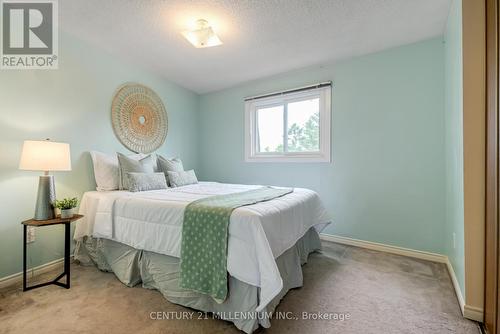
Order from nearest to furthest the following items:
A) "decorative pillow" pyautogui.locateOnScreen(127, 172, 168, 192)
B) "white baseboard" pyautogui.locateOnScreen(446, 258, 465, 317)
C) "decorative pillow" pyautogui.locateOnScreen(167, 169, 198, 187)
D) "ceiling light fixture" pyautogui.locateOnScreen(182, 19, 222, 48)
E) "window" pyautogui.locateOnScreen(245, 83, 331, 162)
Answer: "white baseboard" pyautogui.locateOnScreen(446, 258, 465, 317) → "ceiling light fixture" pyautogui.locateOnScreen(182, 19, 222, 48) → "decorative pillow" pyautogui.locateOnScreen(127, 172, 168, 192) → "decorative pillow" pyautogui.locateOnScreen(167, 169, 198, 187) → "window" pyautogui.locateOnScreen(245, 83, 331, 162)

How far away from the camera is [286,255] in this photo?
1812mm

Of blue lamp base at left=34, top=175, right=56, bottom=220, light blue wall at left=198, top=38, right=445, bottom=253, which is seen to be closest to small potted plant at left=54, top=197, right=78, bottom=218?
blue lamp base at left=34, top=175, right=56, bottom=220

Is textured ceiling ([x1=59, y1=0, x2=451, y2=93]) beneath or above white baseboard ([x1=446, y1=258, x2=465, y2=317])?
above

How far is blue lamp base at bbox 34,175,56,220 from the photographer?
1.91 metres

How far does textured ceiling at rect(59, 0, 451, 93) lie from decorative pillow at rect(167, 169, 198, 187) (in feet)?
4.88

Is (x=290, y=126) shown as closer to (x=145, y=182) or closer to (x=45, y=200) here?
(x=145, y=182)

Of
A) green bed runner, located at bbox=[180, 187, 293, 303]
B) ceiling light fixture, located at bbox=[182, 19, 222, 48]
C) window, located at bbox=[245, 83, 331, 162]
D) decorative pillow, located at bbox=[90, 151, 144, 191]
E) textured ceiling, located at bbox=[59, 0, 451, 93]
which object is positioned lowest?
green bed runner, located at bbox=[180, 187, 293, 303]

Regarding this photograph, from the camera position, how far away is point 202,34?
2150mm

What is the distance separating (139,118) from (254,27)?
193cm

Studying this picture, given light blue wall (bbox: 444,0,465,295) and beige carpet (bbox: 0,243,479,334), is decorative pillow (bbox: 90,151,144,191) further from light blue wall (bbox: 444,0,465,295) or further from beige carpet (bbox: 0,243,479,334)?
light blue wall (bbox: 444,0,465,295)

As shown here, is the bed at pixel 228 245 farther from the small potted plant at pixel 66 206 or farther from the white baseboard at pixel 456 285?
the white baseboard at pixel 456 285

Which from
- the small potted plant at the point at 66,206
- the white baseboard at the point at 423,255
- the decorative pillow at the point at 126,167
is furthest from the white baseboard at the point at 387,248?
the small potted plant at the point at 66,206

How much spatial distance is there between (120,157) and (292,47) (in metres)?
2.34

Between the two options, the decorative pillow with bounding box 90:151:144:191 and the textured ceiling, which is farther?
the decorative pillow with bounding box 90:151:144:191
